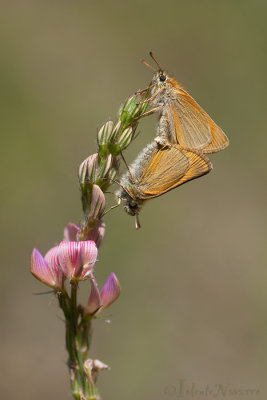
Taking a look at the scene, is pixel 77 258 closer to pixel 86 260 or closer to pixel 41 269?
pixel 86 260

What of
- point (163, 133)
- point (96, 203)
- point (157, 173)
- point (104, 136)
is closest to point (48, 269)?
point (96, 203)

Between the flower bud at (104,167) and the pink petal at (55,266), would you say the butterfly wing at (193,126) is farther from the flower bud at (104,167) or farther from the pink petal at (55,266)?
the pink petal at (55,266)

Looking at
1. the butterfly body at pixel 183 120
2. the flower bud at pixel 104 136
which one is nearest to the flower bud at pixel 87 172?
the flower bud at pixel 104 136

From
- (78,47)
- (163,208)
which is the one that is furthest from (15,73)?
(163,208)

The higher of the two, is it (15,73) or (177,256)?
(15,73)

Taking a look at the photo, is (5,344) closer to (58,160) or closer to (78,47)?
(58,160)

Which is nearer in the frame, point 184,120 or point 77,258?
point 77,258
